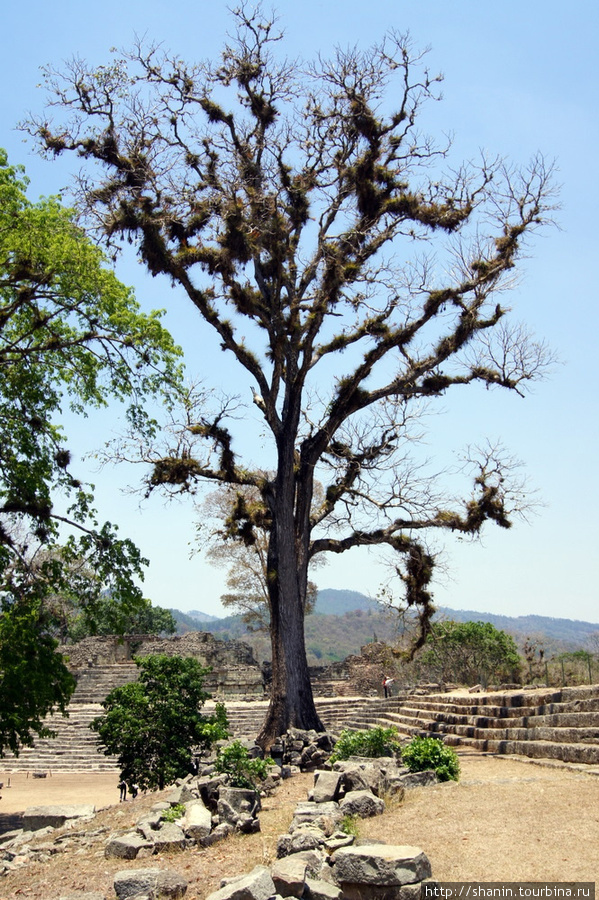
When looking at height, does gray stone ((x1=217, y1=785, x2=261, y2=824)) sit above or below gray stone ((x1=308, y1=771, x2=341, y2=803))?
below

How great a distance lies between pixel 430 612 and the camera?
15.6 m

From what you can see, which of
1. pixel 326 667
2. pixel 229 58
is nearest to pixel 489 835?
pixel 229 58

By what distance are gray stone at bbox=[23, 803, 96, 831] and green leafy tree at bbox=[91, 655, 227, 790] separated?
1.16 m

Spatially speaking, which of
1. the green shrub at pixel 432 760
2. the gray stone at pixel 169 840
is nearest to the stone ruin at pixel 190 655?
the green shrub at pixel 432 760

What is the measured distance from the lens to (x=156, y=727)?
40.7 feet

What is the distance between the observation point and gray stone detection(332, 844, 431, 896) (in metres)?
4.96

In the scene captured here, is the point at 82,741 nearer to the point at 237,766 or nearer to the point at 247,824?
the point at 237,766

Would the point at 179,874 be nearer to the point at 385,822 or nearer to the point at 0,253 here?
the point at 385,822

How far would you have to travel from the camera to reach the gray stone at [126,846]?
23.5ft

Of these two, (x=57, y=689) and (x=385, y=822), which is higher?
(x=57, y=689)

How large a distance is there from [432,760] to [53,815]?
25.0 feet

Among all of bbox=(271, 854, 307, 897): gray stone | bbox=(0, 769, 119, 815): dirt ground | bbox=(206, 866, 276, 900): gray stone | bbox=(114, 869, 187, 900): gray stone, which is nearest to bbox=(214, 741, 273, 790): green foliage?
bbox=(114, 869, 187, 900): gray stone

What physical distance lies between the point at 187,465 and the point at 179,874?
871 centimetres

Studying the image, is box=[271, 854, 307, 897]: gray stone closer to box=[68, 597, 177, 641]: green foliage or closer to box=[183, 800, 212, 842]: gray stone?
box=[183, 800, 212, 842]: gray stone
